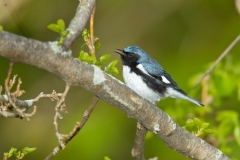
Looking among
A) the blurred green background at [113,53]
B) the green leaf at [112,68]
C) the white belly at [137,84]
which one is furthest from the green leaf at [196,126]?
the blurred green background at [113,53]

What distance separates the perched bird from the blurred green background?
2.09 m

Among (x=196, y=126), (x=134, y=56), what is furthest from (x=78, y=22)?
(x=134, y=56)

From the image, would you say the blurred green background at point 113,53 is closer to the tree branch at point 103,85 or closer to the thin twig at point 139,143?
the thin twig at point 139,143

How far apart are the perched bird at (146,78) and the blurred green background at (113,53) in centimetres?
209

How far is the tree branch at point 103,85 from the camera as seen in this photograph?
6.65ft

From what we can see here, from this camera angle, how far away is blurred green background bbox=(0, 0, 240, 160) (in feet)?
21.8

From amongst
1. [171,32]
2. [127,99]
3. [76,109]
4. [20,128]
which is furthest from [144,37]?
[127,99]

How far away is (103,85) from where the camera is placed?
2.34 meters

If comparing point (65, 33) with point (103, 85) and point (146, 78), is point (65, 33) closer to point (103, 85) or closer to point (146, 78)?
point (103, 85)

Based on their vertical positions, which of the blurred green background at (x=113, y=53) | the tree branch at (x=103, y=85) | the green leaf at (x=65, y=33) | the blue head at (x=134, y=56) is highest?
the green leaf at (x=65, y=33)

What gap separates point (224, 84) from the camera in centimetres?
491

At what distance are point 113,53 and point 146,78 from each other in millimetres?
2690

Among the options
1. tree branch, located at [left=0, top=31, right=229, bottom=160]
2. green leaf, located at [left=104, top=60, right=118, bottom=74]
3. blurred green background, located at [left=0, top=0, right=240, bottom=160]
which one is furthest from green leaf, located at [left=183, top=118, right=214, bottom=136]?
blurred green background, located at [left=0, top=0, right=240, bottom=160]

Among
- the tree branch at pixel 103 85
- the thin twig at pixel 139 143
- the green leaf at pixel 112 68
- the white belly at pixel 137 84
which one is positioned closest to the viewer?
the tree branch at pixel 103 85
